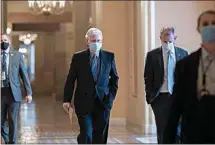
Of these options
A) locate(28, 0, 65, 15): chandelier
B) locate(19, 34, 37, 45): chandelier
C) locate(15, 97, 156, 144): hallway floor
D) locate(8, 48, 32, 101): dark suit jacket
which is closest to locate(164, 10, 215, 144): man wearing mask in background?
locate(8, 48, 32, 101): dark suit jacket

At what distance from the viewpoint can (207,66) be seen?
114 inches

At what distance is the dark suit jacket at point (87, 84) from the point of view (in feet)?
16.9

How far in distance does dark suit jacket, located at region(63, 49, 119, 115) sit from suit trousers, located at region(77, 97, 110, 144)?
2.0 inches

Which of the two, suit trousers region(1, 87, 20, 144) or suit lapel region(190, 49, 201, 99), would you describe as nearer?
suit lapel region(190, 49, 201, 99)

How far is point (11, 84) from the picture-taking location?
6.68 m

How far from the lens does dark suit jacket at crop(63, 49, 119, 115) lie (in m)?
5.15

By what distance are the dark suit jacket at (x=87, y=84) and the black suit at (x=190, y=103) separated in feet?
7.15

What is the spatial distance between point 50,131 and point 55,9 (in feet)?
24.0

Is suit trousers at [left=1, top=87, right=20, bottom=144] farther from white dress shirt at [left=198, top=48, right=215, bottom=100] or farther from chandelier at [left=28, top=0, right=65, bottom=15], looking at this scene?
chandelier at [left=28, top=0, right=65, bottom=15]

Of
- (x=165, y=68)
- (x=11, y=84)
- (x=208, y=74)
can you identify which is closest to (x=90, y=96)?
(x=165, y=68)

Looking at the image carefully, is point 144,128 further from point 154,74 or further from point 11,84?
point 154,74

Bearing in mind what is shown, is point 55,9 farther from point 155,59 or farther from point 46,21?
point 155,59

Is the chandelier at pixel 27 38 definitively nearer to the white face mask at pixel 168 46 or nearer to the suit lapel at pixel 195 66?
the white face mask at pixel 168 46

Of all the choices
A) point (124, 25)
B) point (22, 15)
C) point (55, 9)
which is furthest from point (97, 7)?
point (22, 15)
